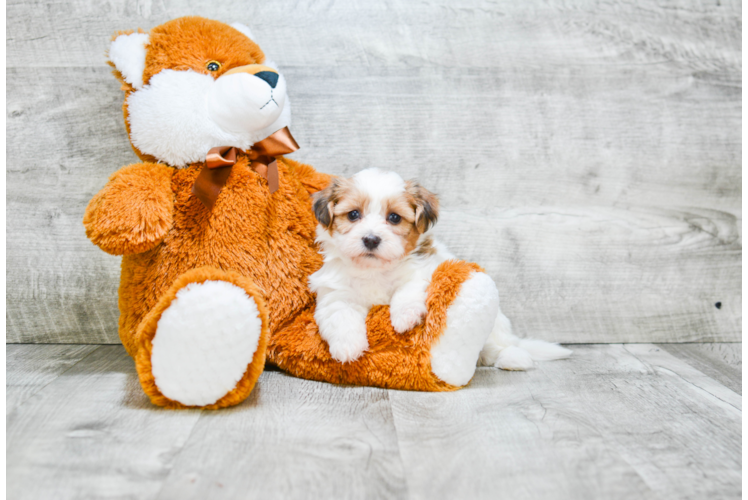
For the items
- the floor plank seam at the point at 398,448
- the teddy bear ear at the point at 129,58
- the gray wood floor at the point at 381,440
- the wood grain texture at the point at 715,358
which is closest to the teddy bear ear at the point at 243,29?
the teddy bear ear at the point at 129,58

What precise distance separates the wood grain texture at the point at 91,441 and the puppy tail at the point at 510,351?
94 cm

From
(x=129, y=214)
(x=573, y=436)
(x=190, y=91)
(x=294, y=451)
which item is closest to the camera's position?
(x=294, y=451)

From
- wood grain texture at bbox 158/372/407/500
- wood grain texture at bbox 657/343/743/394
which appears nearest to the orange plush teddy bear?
wood grain texture at bbox 158/372/407/500

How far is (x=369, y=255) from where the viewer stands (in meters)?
1.53

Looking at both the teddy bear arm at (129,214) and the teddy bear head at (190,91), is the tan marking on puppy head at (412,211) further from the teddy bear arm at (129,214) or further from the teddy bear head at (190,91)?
the teddy bear arm at (129,214)

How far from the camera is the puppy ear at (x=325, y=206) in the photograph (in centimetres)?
161

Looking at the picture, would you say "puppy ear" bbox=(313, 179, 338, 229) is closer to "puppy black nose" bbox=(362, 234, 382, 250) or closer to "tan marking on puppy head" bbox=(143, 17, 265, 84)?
"puppy black nose" bbox=(362, 234, 382, 250)

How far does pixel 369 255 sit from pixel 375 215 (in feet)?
0.41

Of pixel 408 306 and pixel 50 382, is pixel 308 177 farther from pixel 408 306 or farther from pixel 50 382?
pixel 50 382

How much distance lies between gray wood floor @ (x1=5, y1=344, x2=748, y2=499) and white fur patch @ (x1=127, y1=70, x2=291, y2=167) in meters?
0.69

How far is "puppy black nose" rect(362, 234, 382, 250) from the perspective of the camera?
151 centimetres

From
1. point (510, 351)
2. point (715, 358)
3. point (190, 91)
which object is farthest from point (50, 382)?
point (715, 358)

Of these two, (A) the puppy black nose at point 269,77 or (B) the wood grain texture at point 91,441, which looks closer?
(B) the wood grain texture at point 91,441

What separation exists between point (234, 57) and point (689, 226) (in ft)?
5.71
